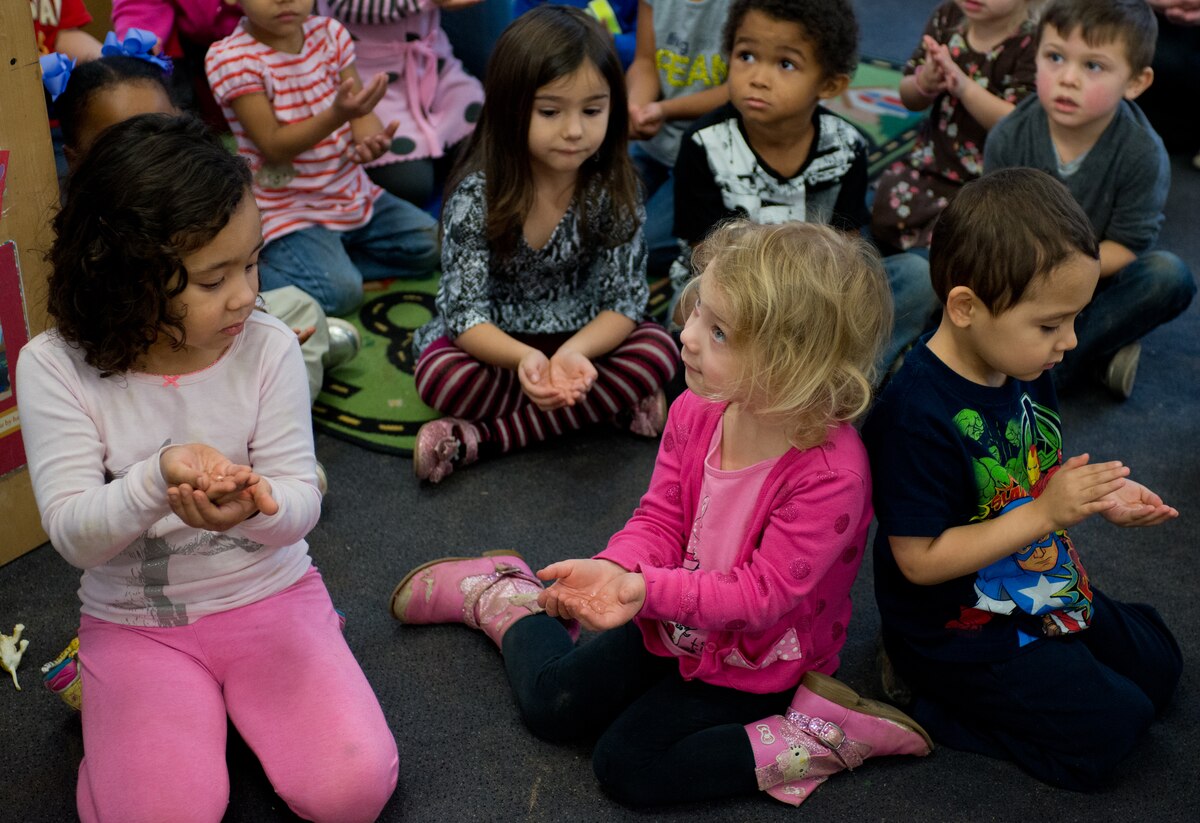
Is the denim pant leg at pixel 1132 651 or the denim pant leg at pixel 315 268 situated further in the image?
the denim pant leg at pixel 315 268

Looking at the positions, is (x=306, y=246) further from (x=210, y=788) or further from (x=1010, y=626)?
(x=1010, y=626)

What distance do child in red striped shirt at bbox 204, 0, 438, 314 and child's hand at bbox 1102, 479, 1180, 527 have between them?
130 cm

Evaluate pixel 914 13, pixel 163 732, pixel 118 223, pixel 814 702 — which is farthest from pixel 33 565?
pixel 914 13

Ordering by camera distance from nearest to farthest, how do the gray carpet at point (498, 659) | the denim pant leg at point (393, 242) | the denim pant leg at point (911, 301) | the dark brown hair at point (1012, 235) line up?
the dark brown hair at point (1012, 235)
the gray carpet at point (498, 659)
the denim pant leg at point (911, 301)
the denim pant leg at point (393, 242)

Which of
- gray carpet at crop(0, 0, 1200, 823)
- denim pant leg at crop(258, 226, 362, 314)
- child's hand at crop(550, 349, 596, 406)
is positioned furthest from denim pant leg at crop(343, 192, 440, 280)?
child's hand at crop(550, 349, 596, 406)

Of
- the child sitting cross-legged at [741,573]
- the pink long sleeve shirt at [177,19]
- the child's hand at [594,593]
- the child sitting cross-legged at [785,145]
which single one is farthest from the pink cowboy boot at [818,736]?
the pink long sleeve shirt at [177,19]

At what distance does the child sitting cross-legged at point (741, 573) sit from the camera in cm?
111

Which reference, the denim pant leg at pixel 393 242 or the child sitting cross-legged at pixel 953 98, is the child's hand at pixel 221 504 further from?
the child sitting cross-legged at pixel 953 98

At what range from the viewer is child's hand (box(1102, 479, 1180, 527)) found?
1129 millimetres

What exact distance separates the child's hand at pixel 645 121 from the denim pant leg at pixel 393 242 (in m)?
0.43

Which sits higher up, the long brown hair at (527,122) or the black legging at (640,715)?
the long brown hair at (527,122)

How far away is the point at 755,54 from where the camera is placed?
1.84m

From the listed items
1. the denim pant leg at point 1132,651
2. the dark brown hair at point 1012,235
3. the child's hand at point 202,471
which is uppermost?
the dark brown hair at point 1012,235

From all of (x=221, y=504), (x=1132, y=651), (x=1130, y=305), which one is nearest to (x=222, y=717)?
(x=221, y=504)
